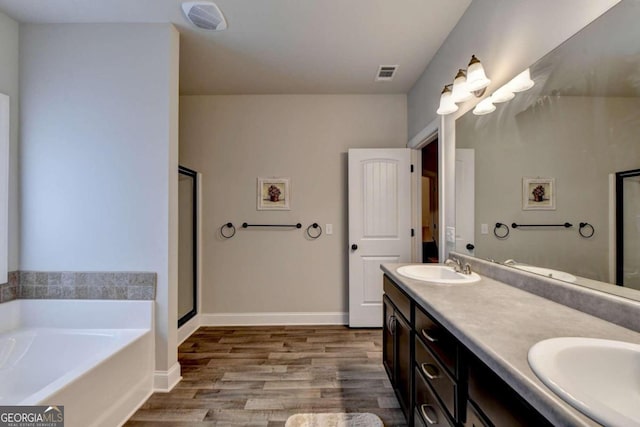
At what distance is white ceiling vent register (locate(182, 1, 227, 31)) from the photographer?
1.87 m

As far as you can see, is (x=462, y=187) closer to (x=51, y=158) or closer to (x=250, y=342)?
(x=250, y=342)

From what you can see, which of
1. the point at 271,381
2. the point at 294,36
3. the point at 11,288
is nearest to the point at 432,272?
the point at 271,381

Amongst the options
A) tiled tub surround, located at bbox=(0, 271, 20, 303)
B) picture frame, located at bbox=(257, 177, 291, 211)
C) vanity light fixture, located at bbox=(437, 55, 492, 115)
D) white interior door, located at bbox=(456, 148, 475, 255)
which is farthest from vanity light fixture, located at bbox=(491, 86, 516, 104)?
tiled tub surround, located at bbox=(0, 271, 20, 303)

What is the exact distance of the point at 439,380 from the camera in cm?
109

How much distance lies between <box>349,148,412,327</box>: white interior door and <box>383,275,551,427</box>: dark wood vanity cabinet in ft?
3.75

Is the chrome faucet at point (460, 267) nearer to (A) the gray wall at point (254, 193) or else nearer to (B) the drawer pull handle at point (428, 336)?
(B) the drawer pull handle at point (428, 336)

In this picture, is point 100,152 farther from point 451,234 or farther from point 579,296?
point 579,296

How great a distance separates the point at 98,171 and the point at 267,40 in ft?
5.27

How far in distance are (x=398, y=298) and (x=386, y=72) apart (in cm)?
213

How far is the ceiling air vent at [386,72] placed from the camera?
8.61ft

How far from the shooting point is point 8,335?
6.15 ft

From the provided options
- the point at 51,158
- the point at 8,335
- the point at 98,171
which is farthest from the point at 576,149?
the point at 8,335

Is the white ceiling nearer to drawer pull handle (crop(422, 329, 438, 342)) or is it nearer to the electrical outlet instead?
the electrical outlet

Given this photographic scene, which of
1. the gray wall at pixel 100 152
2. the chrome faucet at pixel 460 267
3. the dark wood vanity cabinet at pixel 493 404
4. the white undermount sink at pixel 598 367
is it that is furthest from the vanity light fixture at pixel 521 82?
the gray wall at pixel 100 152
